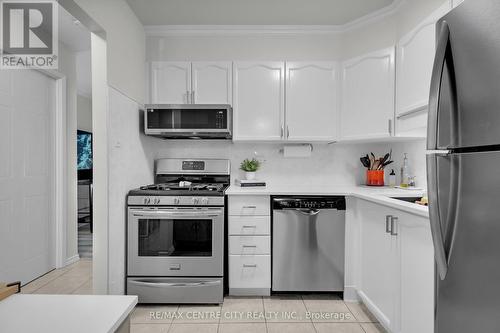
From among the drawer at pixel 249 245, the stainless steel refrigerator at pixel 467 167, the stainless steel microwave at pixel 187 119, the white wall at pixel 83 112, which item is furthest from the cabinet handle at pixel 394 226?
the white wall at pixel 83 112

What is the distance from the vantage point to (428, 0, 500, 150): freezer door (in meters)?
0.75

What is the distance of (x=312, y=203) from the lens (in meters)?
2.33

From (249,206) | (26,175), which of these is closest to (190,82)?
(249,206)

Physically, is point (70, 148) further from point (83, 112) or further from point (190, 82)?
point (83, 112)

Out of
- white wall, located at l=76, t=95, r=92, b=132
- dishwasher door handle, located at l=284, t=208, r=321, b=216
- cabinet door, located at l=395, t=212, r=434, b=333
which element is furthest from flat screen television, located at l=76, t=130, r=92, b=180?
cabinet door, located at l=395, t=212, r=434, b=333

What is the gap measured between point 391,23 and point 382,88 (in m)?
0.59

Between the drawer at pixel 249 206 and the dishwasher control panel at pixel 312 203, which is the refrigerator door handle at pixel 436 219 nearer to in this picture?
the dishwasher control panel at pixel 312 203

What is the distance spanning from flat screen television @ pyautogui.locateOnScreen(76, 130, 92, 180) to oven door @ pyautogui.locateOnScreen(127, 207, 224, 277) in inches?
168

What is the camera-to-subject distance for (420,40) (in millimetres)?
1866

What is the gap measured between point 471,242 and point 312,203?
59.9 inches

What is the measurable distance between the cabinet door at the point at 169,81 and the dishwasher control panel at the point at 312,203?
1.36m

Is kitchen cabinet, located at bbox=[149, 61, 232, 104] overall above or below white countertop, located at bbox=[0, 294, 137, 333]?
above

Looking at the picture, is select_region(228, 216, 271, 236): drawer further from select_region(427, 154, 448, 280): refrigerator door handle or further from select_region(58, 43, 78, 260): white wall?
select_region(58, 43, 78, 260): white wall

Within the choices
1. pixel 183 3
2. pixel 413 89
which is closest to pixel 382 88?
pixel 413 89
